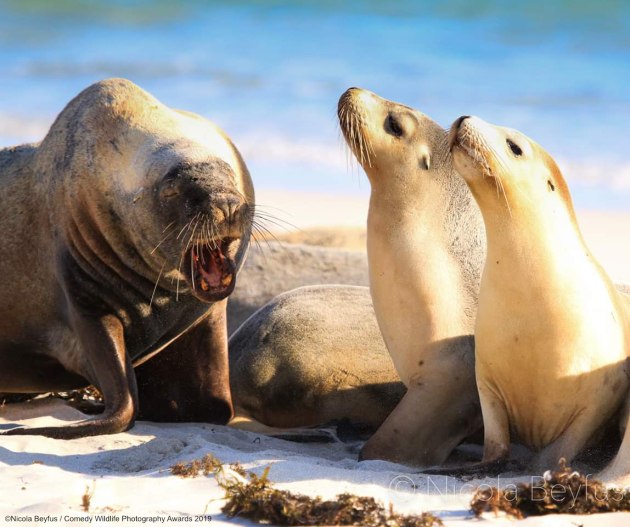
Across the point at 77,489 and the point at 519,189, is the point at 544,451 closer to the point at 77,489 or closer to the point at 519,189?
the point at 519,189

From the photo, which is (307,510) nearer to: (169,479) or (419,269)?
(169,479)

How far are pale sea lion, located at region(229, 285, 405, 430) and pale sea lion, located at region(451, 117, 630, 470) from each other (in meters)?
1.51

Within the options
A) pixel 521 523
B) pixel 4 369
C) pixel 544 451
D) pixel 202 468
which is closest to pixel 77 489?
pixel 202 468

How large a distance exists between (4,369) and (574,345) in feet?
11.1

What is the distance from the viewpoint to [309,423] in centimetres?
738

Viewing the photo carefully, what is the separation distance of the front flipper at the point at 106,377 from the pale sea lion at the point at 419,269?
1.29m

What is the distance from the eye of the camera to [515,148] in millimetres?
5910

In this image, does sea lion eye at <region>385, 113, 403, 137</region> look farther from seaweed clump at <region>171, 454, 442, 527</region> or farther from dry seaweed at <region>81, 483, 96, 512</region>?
dry seaweed at <region>81, 483, 96, 512</region>

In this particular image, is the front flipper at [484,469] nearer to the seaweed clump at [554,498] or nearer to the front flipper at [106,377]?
the seaweed clump at [554,498]

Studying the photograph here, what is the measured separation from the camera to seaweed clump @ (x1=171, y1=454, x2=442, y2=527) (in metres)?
4.33

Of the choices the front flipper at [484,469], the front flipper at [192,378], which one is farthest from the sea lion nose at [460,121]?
the front flipper at [192,378]

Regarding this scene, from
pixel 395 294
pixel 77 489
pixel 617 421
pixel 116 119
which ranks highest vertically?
pixel 116 119

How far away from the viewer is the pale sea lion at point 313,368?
7359mm

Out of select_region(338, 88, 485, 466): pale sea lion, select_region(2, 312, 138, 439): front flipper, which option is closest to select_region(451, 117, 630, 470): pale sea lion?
select_region(338, 88, 485, 466): pale sea lion
